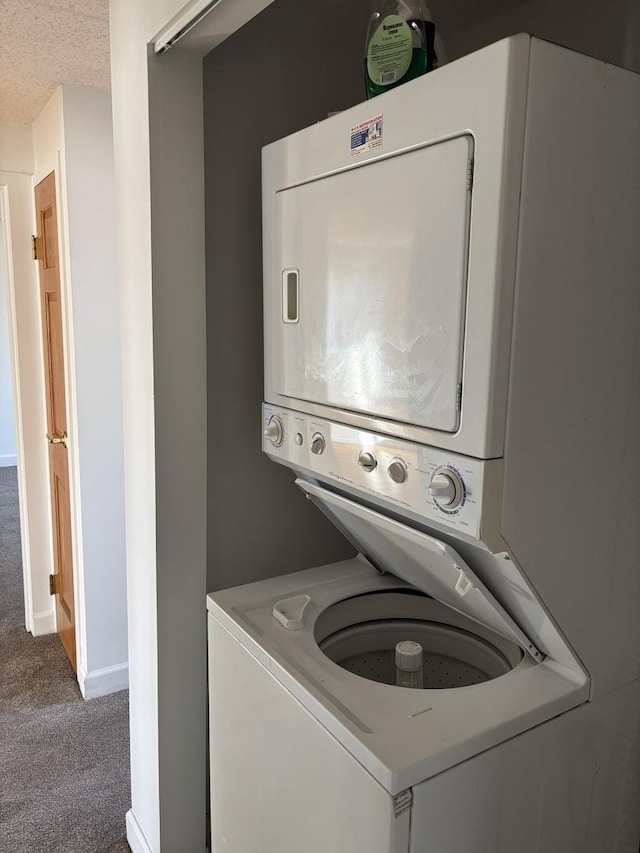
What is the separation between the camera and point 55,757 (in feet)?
7.95

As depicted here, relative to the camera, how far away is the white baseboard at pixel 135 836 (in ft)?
6.29

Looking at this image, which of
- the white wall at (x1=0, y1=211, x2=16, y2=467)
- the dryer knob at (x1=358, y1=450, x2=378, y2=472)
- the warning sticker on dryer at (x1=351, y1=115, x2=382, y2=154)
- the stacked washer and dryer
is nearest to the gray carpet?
the stacked washer and dryer

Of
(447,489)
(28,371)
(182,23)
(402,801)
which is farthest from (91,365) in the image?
(402,801)

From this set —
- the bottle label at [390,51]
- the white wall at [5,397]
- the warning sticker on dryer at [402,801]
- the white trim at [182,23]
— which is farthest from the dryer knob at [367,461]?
the white wall at [5,397]

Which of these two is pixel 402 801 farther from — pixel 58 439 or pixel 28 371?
pixel 28 371

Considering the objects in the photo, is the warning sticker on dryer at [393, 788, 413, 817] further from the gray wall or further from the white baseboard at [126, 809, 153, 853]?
the white baseboard at [126, 809, 153, 853]

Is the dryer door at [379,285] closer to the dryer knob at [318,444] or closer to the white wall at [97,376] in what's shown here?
the dryer knob at [318,444]

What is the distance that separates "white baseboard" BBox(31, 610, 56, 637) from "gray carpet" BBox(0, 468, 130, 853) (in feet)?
0.14

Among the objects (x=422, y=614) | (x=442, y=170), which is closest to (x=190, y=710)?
(x=422, y=614)

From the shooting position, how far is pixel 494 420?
100 cm

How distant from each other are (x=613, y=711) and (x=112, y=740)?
1.89m

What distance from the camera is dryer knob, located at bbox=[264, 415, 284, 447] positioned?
58.8 inches

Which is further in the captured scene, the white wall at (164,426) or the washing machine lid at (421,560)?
the white wall at (164,426)

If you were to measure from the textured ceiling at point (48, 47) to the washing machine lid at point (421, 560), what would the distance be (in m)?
1.40
